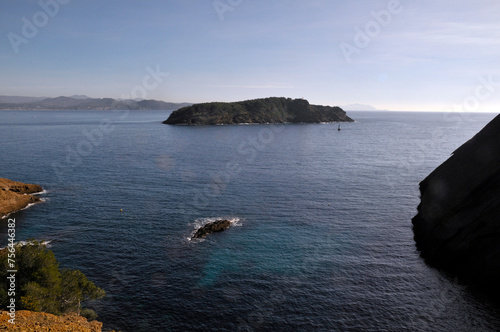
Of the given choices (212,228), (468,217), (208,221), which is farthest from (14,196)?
(468,217)

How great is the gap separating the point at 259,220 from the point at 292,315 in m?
31.7

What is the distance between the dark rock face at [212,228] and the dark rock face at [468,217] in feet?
129

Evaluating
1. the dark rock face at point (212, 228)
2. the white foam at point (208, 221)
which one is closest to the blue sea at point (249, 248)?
the white foam at point (208, 221)

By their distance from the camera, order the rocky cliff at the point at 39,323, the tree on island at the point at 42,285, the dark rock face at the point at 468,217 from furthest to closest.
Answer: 1. the dark rock face at the point at 468,217
2. the tree on island at the point at 42,285
3. the rocky cliff at the point at 39,323

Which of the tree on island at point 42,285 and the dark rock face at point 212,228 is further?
the dark rock face at point 212,228

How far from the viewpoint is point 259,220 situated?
71.9 meters

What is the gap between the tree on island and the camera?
111ft

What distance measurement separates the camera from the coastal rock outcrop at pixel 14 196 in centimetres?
7538

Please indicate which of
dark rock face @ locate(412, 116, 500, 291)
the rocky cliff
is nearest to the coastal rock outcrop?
the rocky cliff

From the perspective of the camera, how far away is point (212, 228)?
65438 millimetres

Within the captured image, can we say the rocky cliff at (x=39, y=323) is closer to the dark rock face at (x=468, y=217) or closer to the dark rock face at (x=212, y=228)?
the dark rock face at (x=212, y=228)

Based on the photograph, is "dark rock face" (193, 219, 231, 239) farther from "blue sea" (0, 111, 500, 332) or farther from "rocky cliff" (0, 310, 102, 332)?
"rocky cliff" (0, 310, 102, 332)

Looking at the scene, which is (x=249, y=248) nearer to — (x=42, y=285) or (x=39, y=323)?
(x=42, y=285)

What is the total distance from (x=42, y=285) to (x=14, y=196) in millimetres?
56179
